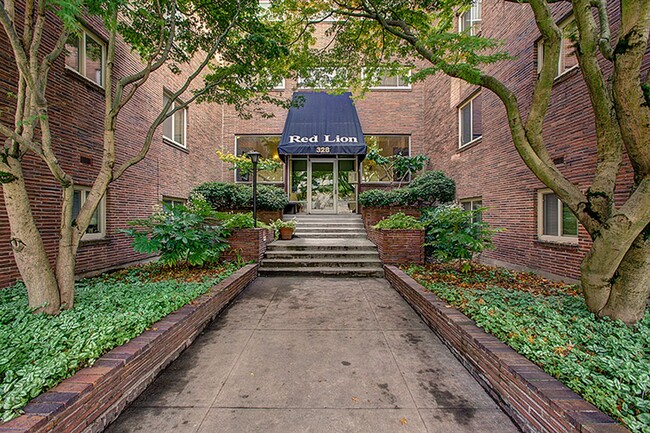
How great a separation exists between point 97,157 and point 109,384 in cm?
604

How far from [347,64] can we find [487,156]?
4.95 m

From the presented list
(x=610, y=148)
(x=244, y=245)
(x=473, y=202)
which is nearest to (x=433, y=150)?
(x=473, y=202)

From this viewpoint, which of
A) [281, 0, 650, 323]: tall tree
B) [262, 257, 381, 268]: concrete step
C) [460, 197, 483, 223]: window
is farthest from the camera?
[460, 197, 483, 223]: window

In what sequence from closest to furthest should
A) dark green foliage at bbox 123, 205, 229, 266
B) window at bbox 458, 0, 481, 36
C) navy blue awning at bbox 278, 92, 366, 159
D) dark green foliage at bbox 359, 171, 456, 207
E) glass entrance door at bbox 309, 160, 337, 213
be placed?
dark green foliage at bbox 123, 205, 229, 266 → window at bbox 458, 0, 481, 36 → dark green foliage at bbox 359, 171, 456, 207 → navy blue awning at bbox 278, 92, 366, 159 → glass entrance door at bbox 309, 160, 337, 213

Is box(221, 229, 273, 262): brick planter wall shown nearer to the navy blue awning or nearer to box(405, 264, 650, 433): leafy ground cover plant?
box(405, 264, 650, 433): leafy ground cover plant

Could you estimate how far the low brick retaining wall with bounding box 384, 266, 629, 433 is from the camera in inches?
69.2

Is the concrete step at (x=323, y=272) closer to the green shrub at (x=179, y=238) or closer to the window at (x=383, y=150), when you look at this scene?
the green shrub at (x=179, y=238)

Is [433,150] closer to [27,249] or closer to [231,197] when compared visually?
[231,197]

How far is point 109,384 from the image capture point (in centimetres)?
218

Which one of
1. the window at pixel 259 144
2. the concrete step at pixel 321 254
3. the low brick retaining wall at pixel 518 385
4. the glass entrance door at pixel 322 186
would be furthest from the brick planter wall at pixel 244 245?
the window at pixel 259 144

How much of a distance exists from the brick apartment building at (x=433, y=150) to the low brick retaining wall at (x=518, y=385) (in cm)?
389

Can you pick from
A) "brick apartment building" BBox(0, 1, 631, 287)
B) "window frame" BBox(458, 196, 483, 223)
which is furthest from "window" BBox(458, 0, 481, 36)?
"window frame" BBox(458, 196, 483, 223)

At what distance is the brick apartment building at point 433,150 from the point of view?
532 cm

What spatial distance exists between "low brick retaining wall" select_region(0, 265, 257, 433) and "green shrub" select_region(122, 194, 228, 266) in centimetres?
221
